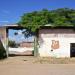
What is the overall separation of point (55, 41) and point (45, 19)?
3.16m

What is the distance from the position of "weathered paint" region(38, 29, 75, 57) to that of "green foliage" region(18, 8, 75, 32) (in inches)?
44.4

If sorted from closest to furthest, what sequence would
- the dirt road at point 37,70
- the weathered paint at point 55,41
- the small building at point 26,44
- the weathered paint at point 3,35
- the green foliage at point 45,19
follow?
the dirt road at point 37,70 → the green foliage at point 45,19 → the weathered paint at point 55,41 → the weathered paint at point 3,35 → the small building at point 26,44

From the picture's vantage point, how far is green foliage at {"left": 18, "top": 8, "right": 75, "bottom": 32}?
3975 cm

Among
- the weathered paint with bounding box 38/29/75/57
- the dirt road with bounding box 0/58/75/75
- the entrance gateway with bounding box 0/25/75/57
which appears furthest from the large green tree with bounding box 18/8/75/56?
the dirt road with bounding box 0/58/75/75

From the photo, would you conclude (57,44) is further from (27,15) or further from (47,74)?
(47,74)

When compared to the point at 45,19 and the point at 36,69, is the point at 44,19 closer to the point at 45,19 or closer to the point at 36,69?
the point at 45,19

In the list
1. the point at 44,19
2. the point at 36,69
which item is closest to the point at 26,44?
the point at 44,19

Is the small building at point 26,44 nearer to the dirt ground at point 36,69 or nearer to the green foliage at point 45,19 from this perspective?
the green foliage at point 45,19

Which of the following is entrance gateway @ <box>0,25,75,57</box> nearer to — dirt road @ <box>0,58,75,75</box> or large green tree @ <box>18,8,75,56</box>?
large green tree @ <box>18,8,75,56</box>

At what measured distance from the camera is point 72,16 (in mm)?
42281

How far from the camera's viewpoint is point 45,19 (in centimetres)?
4041

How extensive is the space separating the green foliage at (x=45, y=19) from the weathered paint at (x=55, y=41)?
113cm

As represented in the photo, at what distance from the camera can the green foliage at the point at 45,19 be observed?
130 feet

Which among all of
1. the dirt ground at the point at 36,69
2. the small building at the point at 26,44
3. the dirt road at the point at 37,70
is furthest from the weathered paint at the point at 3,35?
the small building at the point at 26,44
